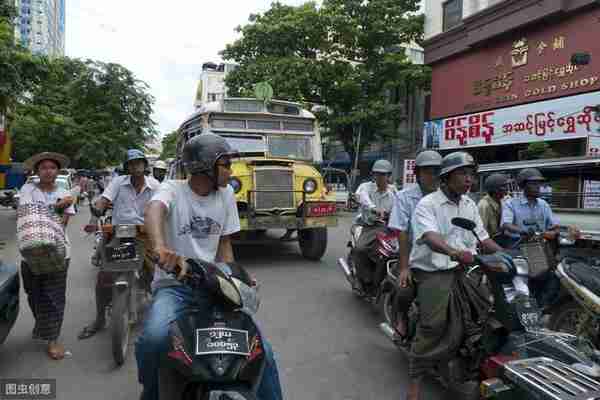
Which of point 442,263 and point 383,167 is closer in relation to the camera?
point 442,263

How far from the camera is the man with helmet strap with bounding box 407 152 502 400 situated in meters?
2.99

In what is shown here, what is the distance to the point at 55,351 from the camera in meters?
3.95

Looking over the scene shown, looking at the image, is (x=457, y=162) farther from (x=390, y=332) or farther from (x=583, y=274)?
(x=390, y=332)

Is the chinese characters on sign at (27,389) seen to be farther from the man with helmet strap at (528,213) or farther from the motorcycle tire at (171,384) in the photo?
the man with helmet strap at (528,213)

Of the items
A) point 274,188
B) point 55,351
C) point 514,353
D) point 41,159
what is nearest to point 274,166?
point 274,188

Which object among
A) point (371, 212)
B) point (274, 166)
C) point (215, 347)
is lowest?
point (215, 347)

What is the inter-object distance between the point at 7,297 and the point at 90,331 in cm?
102

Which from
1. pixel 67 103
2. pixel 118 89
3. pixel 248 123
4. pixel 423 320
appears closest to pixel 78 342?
pixel 423 320

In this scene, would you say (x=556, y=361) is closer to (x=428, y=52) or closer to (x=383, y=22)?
(x=428, y=52)

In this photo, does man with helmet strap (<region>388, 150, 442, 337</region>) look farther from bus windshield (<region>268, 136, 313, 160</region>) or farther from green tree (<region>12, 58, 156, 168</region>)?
green tree (<region>12, 58, 156, 168</region>)

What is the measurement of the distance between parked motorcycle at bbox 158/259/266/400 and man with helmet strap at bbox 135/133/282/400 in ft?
0.21

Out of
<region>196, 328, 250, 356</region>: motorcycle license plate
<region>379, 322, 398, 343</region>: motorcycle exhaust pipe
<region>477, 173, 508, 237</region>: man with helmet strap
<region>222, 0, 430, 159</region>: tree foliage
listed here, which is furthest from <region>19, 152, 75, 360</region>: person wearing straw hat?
<region>222, 0, 430, 159</region>: tree foliage

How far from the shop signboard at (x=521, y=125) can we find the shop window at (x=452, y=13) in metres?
3.87

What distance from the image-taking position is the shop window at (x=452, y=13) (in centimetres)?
1862
